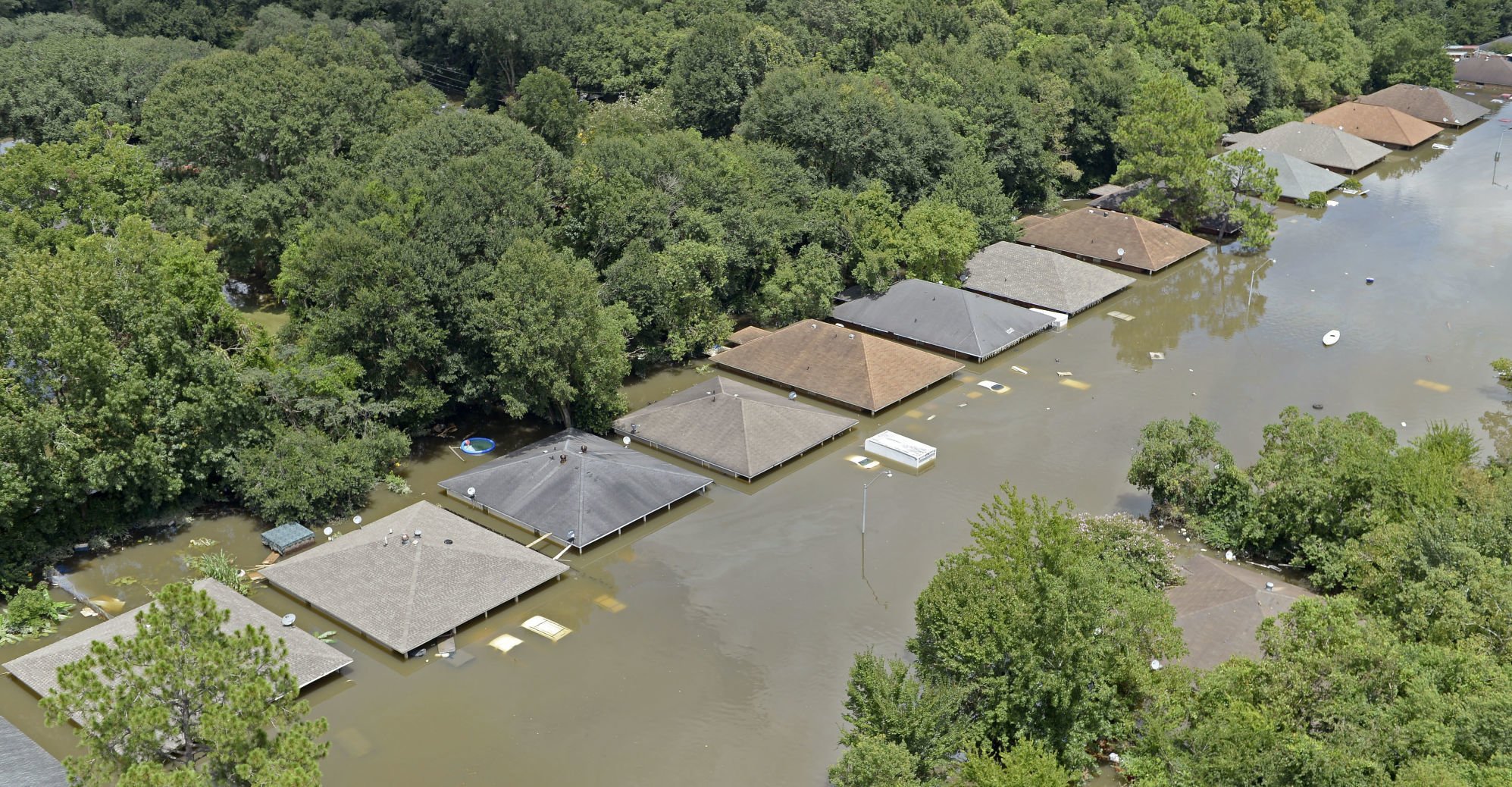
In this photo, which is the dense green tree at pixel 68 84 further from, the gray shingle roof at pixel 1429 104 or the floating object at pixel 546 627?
the gray shingle roof at pixel 1429 104

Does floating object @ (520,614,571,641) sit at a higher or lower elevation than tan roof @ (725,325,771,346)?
higher

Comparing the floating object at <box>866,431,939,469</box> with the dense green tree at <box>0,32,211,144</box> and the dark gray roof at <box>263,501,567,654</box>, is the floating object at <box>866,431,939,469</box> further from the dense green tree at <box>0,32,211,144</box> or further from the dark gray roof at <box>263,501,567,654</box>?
the dense green tree at <box>0,32,211,144</box>

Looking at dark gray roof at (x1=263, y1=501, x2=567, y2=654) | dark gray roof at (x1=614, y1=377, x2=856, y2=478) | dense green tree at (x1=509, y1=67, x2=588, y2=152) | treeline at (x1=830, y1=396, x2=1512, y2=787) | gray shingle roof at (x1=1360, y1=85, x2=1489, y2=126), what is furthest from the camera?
gray shingle roof at (x1=1360, y1=85, x2=1489, y2=126)

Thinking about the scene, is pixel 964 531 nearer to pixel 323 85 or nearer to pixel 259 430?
pixel 259 430

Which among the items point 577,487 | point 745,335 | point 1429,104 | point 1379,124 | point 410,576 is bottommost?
point 1429,104

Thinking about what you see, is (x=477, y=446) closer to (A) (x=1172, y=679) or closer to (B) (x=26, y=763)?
(B) (x=26, y=763)

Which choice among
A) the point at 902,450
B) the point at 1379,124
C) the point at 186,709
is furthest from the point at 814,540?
the point at 1379,124

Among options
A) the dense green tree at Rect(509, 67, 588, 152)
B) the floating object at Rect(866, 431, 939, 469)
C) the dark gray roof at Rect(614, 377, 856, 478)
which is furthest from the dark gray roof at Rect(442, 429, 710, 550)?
the dense green tree at Rect(509, 67, 588, 152)
